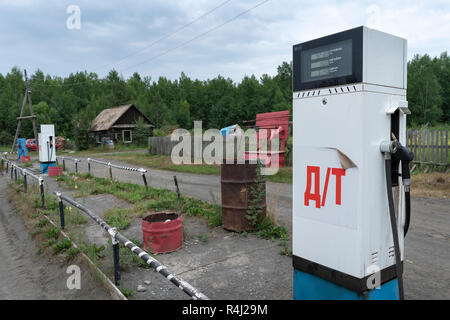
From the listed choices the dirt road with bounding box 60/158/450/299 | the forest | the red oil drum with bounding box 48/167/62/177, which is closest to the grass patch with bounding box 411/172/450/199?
the dirt road with bounding box 60/158/450/299

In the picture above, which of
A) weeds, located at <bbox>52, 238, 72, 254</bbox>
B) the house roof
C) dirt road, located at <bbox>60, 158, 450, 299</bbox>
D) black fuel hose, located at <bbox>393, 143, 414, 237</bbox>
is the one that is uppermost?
the house roof

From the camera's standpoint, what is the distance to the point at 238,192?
6191mm

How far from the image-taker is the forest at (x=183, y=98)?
186 feet

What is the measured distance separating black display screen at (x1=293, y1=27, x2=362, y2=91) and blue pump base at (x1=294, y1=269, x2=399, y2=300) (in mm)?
1650

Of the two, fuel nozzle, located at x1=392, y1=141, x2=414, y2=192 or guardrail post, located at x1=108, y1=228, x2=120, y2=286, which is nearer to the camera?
fuel nozzle, located at x1=392, y1=141, x2=414, y2=192

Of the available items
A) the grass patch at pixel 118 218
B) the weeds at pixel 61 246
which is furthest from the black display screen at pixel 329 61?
the grass patch at pixel 118 218

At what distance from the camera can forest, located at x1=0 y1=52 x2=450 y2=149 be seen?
5681cm

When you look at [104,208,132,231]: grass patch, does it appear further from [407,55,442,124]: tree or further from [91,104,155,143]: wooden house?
[407,55,442,124]: tree

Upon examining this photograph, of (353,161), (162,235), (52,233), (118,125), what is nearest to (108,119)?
→ (118,125)

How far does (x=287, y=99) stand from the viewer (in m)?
66.6

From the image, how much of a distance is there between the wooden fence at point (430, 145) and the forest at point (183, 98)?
3093 centimetres

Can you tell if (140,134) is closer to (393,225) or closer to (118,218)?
(118,218)

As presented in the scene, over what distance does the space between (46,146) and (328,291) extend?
16.0 metres
